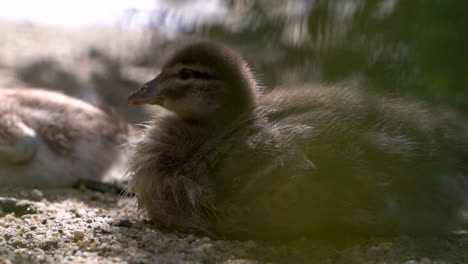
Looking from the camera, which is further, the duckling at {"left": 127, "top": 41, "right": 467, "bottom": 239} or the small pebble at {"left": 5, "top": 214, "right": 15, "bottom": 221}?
the small pebble at {"left": 5, "top": 214, "right": 15, "bottom": 221}

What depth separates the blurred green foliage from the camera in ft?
2.14

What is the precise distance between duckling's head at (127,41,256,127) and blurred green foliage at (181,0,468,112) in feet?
6.17

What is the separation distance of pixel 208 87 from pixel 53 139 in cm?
221

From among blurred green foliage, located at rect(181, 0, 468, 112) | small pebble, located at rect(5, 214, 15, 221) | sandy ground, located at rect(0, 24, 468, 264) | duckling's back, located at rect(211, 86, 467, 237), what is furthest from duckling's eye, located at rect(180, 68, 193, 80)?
blurred green foliage, located at rect(181, 0, 468, 112)

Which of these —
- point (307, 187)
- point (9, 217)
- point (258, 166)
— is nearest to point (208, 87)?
point (258, 166)

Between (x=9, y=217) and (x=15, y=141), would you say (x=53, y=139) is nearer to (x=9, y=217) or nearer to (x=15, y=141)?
(x=15, y=141)

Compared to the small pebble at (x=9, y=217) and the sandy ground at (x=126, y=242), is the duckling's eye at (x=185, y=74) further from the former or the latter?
the small pebble at (x=9, y=217)

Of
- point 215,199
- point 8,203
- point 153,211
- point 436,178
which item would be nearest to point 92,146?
point 8,203

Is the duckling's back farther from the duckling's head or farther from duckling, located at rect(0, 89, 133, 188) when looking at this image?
duckling, located at rect(0, 89, 133, 188)

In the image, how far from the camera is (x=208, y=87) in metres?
2.84

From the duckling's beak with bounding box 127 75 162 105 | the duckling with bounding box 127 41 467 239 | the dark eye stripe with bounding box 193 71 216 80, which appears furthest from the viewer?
the duckling's beak with bounding box 127 75 162 105

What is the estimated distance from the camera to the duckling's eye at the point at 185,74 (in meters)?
2.93

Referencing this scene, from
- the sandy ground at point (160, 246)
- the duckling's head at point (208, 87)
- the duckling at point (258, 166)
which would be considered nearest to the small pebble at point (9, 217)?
the sandy ground at point (160, 246)

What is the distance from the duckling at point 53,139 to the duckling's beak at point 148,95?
1549mm
